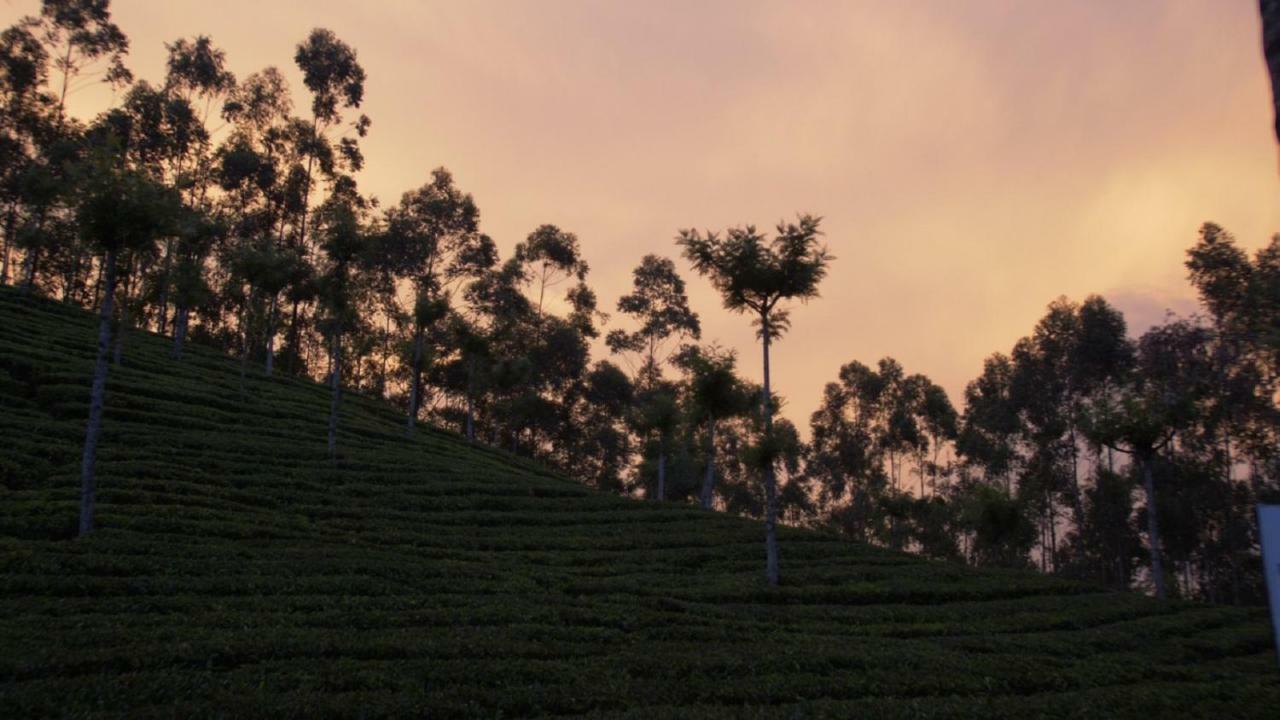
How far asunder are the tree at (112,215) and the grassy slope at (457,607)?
5387mm

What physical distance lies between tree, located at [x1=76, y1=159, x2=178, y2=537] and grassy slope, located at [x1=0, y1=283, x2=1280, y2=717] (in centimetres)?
539

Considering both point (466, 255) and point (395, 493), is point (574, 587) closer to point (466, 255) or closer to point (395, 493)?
point (395, 493)

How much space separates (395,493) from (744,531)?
1691cm

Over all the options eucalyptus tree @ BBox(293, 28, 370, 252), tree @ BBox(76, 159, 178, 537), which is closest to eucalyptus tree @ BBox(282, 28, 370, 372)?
eucalyptus tree @ BBox(293, 28, 370, 252)

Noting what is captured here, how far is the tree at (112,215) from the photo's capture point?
20406 millimetres

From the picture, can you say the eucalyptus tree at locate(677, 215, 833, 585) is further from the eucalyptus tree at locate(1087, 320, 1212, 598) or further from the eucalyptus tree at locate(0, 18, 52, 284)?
the eucalyptus tree at locate(0, 18, 52, 284)

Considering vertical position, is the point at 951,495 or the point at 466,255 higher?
the point at 466,255

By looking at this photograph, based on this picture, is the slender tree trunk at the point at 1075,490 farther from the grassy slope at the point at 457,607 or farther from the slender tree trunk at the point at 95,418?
the slender tree trunk at the point at 95,418

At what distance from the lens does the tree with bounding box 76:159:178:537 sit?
2041cm

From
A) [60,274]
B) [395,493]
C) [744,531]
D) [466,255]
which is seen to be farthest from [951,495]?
[60,274]

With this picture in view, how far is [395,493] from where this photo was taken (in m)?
31.6

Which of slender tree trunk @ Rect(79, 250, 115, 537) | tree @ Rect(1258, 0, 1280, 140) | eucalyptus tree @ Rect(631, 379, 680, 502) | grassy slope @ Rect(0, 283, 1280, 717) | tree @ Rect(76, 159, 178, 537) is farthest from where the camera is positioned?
eucalyptus tree @ Rect(631, 379, 680, 502)

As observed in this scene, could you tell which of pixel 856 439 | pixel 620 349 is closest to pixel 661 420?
pixel 620 349

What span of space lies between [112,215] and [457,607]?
16164 millimetres
